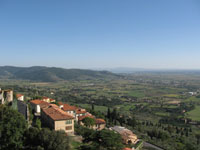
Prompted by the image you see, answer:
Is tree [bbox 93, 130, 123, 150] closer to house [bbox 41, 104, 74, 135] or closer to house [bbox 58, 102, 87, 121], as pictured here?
house [bbox 41, 104, 74, 135]

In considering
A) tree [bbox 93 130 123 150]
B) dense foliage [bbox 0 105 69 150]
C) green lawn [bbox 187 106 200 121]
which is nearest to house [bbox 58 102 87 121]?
tree [bbox 93 130 123 150]

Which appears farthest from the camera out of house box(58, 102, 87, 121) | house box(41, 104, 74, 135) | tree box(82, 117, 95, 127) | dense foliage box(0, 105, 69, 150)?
house box(58, 102, 87, 121)

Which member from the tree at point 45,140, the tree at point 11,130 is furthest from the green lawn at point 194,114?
the tree at point 11,130

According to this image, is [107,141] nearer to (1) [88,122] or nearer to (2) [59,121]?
(2) [59,121]

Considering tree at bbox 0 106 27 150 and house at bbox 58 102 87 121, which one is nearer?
tree at bbox 0 106 27 150

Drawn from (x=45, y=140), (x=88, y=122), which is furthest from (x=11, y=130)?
(x=88, y=122)

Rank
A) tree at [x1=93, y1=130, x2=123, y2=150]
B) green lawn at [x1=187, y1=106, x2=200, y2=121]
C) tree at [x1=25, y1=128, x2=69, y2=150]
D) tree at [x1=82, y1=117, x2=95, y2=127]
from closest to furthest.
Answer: tree at [x1=25, y1=128, x2=69, y2=150], tree at [x1=93, y1=130, x2=123, y2=150], tree at [x1=82, y1=117, x2=95, y2=127], green lawn at [x1=187, y1=106, x2=200, y2=121]

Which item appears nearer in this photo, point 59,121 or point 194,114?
point 59,121

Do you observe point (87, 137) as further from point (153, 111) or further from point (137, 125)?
point (153, 111)
